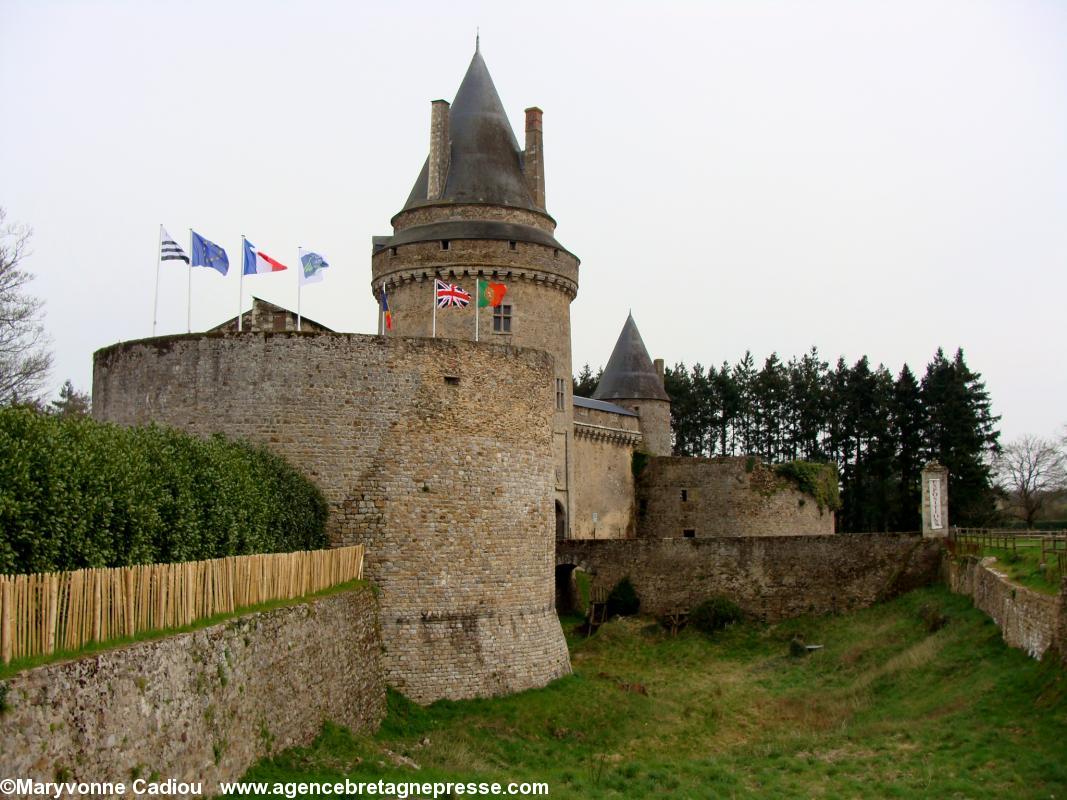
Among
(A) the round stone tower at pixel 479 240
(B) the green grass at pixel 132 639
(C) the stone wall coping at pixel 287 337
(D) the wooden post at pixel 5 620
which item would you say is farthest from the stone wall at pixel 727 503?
(D) the wooden post at pixel 5 620

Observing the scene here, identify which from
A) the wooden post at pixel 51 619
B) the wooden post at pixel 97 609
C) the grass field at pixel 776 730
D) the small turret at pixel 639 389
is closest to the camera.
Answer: the wooden post at pixel 51 619

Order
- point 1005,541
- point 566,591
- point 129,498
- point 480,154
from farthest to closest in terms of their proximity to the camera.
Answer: point 566,591 < point 480,154 < point 1005,541 < point 129,498

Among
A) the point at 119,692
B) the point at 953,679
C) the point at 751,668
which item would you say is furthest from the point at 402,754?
the point at 751,668

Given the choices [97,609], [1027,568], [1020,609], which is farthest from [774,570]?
[97,609]

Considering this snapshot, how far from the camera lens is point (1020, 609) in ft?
64.8

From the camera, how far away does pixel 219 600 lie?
44.1 feet

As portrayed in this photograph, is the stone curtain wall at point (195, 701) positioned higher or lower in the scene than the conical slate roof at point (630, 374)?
lower

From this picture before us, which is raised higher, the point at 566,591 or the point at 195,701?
the point at 195,701

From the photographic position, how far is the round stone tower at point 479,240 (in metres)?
33.6

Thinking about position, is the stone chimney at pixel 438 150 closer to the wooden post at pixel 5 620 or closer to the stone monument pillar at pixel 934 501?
the stone monument pillar at pixel 934 501

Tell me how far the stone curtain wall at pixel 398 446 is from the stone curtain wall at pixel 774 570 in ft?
43.4

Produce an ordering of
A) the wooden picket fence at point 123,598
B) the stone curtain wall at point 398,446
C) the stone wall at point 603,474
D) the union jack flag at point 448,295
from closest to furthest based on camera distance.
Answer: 1. the wooden picket fence at point 123,598
2. the stone curtain wall at point 398,446
3. the union jack flag at point 448,295
4. the stone wall at point 603,474

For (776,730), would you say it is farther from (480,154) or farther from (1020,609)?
(480,154)

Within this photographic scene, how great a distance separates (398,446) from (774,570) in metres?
16.9
